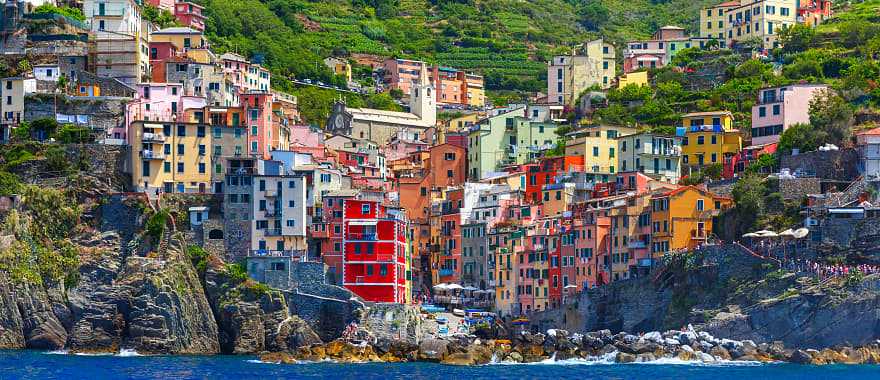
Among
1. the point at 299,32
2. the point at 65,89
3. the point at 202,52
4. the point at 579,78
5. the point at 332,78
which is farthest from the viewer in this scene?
the point at 299,32

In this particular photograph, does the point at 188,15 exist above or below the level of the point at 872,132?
above

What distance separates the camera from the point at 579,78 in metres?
148

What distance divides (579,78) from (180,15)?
31.7 meters

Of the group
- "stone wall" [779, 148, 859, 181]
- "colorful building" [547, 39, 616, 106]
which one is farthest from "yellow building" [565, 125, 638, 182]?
"colorful building" [547, 39, 616, 106]

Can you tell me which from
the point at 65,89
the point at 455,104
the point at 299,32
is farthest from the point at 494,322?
the point at 299,32

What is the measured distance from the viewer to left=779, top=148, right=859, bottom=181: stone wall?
4363 inches

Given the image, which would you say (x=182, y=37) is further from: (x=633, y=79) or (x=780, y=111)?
(x=780, y=111)

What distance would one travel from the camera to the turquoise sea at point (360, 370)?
92.2 m

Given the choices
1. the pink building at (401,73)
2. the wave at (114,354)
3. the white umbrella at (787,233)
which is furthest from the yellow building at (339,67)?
the white umbrella at (787,233)

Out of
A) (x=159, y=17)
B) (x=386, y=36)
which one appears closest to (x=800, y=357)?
(x=159, y=17)

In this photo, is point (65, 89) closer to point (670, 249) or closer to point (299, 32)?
point (670, 249)

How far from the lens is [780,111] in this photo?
123m

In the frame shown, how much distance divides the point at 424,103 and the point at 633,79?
57.0 feet

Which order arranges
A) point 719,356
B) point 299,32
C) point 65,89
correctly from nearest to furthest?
point 719,356 → point 65,89 → point 299,32
